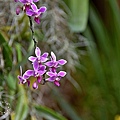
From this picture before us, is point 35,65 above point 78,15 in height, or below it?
above

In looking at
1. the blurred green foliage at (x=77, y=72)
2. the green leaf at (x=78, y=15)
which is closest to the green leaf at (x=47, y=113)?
the blurred green foliage at (x=77, y=72)

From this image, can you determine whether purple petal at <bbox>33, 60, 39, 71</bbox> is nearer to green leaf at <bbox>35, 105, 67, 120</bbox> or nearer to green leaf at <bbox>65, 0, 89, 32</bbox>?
green leaf at <bbox>35, 105, 67, 120</bbox>

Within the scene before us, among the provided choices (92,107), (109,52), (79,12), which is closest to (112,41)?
(109,52)

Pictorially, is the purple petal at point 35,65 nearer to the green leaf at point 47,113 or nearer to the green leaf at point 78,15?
the green leaf at point 47,113

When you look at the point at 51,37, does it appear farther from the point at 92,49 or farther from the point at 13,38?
the point at 92,49

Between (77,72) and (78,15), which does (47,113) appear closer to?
(78,15)

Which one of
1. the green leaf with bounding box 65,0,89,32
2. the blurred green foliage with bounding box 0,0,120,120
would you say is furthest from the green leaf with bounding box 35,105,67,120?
the green leaf with bounding box 65,0,89,32

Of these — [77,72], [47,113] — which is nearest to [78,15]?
[47,113]

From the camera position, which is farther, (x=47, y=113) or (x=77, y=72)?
(x=77, y=72)
